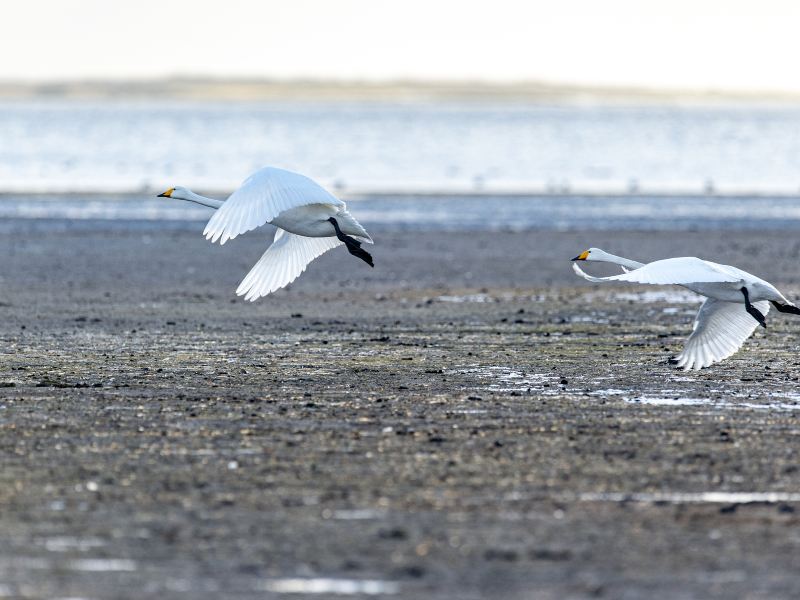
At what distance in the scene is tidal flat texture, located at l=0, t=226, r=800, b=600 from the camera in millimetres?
6227

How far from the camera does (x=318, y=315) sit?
51.1 ft

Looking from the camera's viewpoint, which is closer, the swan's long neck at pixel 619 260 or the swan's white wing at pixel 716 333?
the swan's white wing at pixel 716 333

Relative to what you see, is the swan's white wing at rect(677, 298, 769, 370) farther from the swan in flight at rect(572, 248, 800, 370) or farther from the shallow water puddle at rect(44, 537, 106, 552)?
the shallow water puddle at rect(44, 537, 106, 552)

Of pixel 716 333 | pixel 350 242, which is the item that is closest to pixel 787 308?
pixel 716 333

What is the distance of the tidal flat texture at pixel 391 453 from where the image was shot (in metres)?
6.23

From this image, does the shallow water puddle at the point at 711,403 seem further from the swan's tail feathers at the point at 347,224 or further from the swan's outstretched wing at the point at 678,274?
the swan's tail feathers at the point at 347,224

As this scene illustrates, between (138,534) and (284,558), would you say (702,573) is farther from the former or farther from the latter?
(138,534)

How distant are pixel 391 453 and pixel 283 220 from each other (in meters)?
4.75

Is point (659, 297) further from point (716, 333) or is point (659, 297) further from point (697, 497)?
point (697, 497)

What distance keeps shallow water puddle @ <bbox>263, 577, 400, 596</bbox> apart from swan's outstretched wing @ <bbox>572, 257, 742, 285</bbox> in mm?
4572

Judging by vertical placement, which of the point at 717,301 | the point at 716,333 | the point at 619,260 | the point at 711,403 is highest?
the point at 619,260

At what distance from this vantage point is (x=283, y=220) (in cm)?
1279

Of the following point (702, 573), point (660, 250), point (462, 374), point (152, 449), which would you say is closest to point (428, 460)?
point (152, 449)

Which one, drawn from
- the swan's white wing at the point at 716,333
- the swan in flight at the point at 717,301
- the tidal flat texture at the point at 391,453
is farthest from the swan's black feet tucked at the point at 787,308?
the tidal flat texture at the point at 391,453
